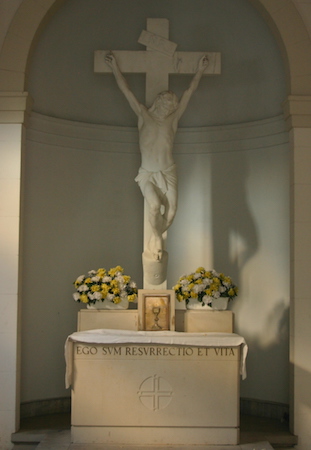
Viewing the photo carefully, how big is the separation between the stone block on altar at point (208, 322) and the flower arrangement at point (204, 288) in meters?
0.13

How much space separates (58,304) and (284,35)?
399cm

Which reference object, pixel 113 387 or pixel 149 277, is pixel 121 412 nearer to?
pixel 113 387

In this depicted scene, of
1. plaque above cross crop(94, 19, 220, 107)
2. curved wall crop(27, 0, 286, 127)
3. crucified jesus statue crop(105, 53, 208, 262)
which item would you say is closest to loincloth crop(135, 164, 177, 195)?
crucified jesus statue crop(105, 53, 208, 262)

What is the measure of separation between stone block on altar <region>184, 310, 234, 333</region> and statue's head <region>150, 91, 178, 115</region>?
220 cm

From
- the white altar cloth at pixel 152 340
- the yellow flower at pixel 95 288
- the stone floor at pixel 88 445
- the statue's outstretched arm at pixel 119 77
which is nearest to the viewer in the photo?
the stone floor at pixel 88 445

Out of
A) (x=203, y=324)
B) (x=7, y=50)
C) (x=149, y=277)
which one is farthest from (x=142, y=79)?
(x=203, y=324)

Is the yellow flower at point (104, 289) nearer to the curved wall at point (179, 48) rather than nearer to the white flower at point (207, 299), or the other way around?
the white flower at point (207, 299)

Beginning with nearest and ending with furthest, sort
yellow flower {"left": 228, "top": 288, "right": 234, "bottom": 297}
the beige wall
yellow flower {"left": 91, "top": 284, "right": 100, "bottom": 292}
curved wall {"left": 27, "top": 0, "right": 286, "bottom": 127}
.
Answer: the beige wall → yellow flower {"left": 91, "top": 284, "right": 100, "bottom": 292} → yellow flower {"left": 228, "top": 288, "right": 234, "bottom": 297} → curved wall {"left": 27, "top": 0, "right": 286, "bottom": 127}

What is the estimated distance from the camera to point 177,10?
8719 millimetres

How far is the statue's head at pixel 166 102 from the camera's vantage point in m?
7.45

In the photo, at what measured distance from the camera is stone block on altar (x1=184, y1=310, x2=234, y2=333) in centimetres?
718

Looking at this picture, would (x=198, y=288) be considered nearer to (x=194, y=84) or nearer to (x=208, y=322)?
(x=208, y=322)

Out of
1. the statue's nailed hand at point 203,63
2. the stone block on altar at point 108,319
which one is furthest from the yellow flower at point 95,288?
the statue's nailed hand at point 203,63

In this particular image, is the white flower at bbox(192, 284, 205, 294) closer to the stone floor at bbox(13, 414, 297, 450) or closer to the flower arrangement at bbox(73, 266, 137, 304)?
the flower arrangement at bbox(73, 266, 137, 304)
